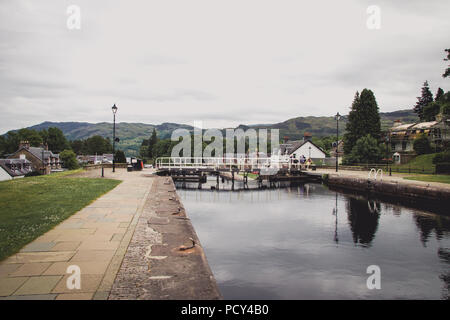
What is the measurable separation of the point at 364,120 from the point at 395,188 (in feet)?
121

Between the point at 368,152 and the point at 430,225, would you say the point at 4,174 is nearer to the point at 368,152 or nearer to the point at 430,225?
the point at 368,152

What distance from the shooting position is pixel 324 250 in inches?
440

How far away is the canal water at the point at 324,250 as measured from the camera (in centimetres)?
797

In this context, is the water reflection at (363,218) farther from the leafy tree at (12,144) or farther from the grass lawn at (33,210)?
the leafy tree at (12,144)

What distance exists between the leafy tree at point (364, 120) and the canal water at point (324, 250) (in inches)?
Answer: 1567

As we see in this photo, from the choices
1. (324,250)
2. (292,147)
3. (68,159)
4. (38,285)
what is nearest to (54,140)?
(68,159)

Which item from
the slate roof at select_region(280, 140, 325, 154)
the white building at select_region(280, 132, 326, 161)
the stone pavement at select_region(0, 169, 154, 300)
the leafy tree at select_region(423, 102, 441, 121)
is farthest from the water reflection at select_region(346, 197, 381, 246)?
the leafy tree at select_region(423, 102, 441, 121)

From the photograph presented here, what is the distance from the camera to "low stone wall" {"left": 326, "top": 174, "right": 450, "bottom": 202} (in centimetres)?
1984

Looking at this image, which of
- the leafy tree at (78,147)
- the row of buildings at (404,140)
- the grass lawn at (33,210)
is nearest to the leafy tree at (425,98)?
the row of buildings at (404,140)

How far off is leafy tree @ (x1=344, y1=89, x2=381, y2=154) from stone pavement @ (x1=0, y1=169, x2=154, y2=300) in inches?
2180

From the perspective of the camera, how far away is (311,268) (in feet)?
30.5
